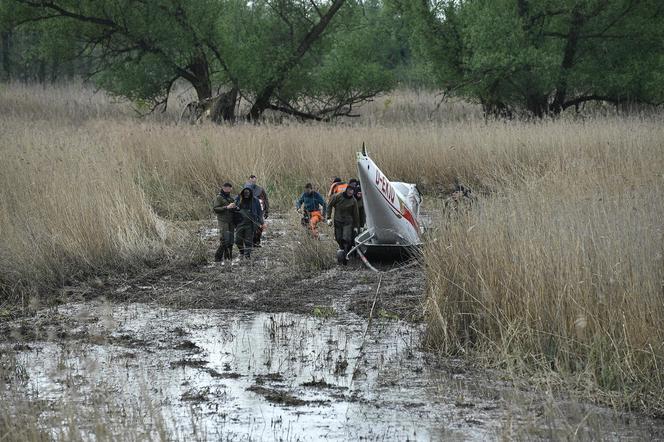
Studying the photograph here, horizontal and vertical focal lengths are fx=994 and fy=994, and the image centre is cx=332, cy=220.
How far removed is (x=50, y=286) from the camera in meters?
11.7

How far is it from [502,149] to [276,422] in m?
14.0

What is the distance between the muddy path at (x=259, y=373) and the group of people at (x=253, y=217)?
969 millimetres

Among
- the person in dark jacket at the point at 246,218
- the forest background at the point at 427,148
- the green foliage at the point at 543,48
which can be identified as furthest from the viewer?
the green foliage at the point at 543,48

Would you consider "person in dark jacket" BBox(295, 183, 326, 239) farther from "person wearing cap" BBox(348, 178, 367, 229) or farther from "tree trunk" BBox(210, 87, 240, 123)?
"tree trunk" BBox(210, 87, 240, 123)

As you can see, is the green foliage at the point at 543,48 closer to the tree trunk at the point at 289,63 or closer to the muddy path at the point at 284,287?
the tree trunk at the point at 289,63

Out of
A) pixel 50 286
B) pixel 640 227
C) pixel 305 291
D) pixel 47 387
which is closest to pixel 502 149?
pixel 305 291

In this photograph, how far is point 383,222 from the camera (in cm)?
1282

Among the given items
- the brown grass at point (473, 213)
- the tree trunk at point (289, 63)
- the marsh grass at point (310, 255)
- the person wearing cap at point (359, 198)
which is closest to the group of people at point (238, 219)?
the marsh grass at point (310, 255)

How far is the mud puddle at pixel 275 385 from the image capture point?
6.57m

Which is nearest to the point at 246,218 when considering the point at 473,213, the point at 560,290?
the point at 473,213

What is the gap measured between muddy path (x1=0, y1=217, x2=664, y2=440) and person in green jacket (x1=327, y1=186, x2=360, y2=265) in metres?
0.90

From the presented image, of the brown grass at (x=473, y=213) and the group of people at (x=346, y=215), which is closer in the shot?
the brown grass at (x=473, y=213)

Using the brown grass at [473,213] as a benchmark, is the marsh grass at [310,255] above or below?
below

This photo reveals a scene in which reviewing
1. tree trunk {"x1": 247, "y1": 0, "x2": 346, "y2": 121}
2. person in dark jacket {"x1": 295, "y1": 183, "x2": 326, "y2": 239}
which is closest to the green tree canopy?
tree trunk {"x1": 247, "y1": 0, "x2": 346, "y2": 121}
